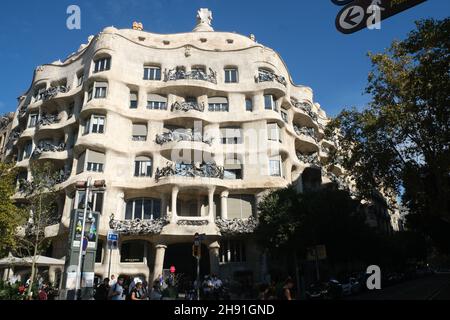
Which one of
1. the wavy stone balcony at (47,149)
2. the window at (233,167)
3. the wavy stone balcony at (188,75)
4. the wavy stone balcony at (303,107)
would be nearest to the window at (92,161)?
the wavy stone balcony at (47,149)

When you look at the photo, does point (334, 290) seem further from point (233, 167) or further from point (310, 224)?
point (233, 167)

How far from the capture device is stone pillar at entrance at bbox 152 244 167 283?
2775 centimetres

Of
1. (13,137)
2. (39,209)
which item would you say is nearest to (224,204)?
(39,209)

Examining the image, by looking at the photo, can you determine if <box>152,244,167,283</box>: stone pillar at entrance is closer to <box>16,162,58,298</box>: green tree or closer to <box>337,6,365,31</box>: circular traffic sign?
<box>16,162,58,298</box>: green tree

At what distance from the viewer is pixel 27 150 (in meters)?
36.1

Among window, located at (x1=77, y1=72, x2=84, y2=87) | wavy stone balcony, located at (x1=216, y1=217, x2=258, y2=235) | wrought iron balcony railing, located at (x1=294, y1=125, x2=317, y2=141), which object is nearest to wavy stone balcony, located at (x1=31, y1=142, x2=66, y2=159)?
window, located at (x1=77, y1=72, x2=84, y2=87)

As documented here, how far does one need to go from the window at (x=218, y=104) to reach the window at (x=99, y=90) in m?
9.36

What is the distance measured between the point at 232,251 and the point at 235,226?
8.88ft

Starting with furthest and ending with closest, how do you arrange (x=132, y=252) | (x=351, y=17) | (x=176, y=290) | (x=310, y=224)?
(x=132, y=252) → (x=310, y=224) → (x=176, y=290) → (x=351, y=17)

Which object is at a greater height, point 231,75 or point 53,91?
point 231,75

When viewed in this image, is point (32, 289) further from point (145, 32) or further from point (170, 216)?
point (145, 32)

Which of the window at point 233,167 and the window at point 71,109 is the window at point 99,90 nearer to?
the window at point 71,109

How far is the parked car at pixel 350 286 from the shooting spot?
26.0 m
